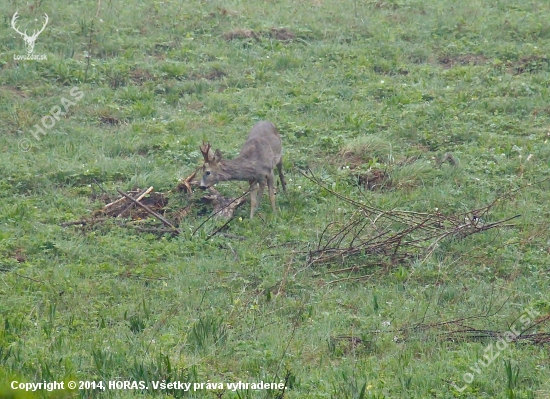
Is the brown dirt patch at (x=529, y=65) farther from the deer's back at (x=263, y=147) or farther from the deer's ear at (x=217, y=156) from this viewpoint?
the deer's ear at (x=217, y=156)

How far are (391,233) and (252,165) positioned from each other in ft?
7.37

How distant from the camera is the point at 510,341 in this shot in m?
7.49

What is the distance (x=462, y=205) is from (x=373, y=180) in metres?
1.39

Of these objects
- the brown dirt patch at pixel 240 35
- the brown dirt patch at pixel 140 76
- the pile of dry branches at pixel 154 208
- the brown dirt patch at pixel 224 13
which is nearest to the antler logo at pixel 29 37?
the brown dirt patch at pixel 140 76

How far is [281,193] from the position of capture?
11.8 metres

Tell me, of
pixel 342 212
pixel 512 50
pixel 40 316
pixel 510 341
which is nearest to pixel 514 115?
pixel 512 50

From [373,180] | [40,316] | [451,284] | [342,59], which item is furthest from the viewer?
[342,59]

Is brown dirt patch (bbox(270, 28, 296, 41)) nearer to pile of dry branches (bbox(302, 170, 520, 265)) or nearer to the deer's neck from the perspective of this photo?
the deer's neck

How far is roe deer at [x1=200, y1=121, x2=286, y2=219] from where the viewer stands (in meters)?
11.3

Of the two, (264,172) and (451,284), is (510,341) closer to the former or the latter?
(451,284)

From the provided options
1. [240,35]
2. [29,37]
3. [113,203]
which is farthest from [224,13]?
[113,203]

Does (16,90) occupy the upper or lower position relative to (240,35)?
lower

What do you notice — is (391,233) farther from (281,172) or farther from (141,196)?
(141,196)

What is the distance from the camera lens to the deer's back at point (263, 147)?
11.6m
